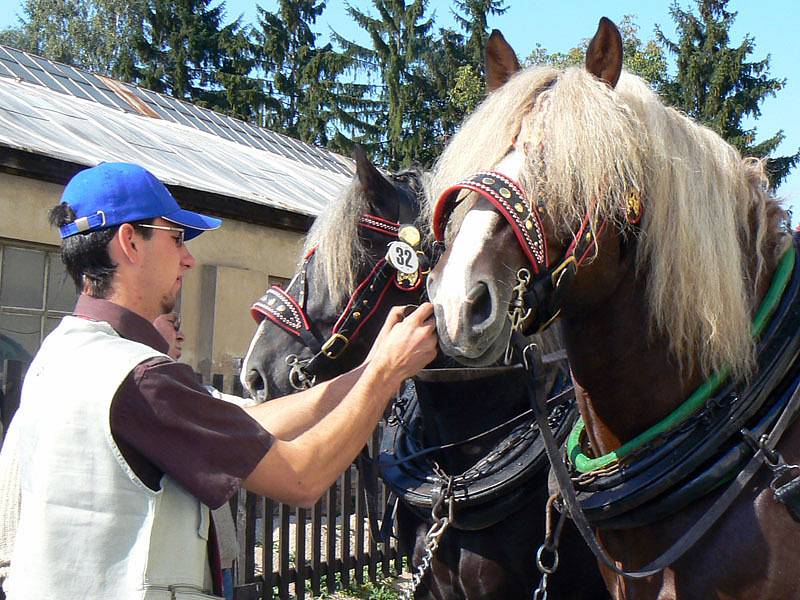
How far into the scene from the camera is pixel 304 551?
6145mm

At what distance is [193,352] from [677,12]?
62.7ft

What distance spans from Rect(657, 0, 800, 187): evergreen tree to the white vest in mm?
21817

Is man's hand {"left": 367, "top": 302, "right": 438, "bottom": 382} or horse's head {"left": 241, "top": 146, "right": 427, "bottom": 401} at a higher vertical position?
horse's head {"left": 241, "top": 146, "right": 427, "bottom": 401}

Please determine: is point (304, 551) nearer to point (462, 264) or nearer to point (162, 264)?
point (162, 264)

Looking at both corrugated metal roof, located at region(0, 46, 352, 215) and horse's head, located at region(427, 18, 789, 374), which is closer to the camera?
horse's head, located at region(427, 18, 789, 374)

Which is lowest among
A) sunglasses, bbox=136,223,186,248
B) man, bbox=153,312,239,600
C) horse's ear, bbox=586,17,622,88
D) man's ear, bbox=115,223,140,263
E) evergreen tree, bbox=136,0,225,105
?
man, bbox=153,312,239,600

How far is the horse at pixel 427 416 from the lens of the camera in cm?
269

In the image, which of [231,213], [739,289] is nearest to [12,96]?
[231,213]

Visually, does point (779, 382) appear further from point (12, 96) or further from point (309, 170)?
point (309, 170)

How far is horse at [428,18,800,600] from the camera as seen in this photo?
1792 mm

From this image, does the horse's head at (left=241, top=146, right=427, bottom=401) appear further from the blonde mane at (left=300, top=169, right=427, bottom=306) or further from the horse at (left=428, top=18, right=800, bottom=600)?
the horse at (left=428, top=18, right=800, bottom=600)

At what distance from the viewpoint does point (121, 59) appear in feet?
93.6

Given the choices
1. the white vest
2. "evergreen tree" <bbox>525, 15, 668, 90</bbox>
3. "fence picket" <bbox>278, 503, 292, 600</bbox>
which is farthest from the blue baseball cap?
"evergreen tree" <bbox>525, 15, 668, 90</bbox>

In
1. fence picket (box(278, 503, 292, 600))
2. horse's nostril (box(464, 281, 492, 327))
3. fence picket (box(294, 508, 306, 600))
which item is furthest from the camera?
fence picket (box(294, 508, 306, 600))
